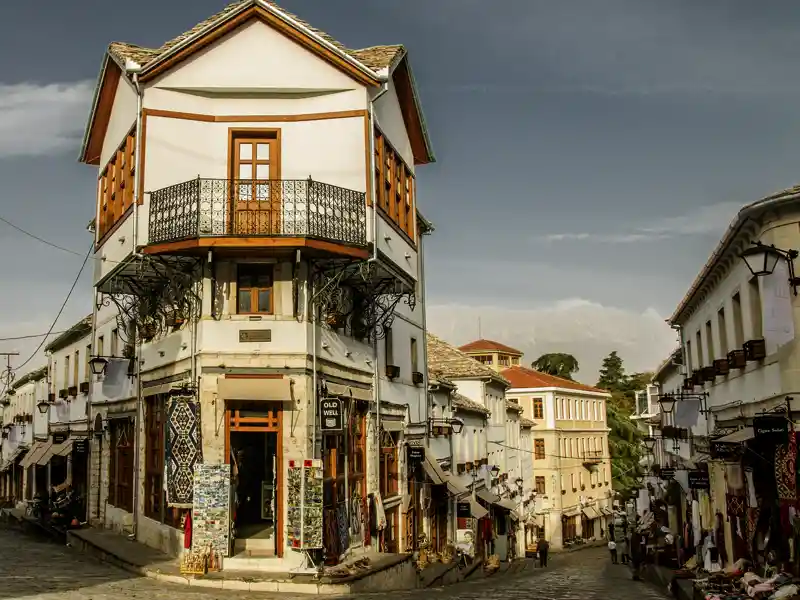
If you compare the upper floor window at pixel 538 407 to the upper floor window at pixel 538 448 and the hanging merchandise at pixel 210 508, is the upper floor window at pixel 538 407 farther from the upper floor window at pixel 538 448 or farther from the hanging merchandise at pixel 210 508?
the hanging merchandise at pixel 210 508

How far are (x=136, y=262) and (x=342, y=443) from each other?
18.4ft

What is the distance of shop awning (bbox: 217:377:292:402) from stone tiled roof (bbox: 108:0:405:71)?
6.58 m

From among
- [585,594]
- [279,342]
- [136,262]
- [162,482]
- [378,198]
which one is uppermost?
[378,198]

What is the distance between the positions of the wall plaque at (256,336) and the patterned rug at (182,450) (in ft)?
4.98

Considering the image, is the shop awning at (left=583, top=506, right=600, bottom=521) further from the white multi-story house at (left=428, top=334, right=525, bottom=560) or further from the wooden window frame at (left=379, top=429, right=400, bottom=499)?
the wooden window frame at (left=379, top=429, right=400, bottom=499)

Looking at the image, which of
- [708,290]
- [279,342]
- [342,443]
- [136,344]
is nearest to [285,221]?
[279,342]

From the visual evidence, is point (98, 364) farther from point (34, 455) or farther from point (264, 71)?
point (34, 455)

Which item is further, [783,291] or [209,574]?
[783,291]

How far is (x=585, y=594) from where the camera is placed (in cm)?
1645

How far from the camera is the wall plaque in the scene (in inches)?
628

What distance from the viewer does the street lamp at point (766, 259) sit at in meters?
14.6

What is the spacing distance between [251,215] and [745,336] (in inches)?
439

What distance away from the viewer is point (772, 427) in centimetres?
1422

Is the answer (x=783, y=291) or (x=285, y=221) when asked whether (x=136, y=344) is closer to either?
(x=285, y=221)
